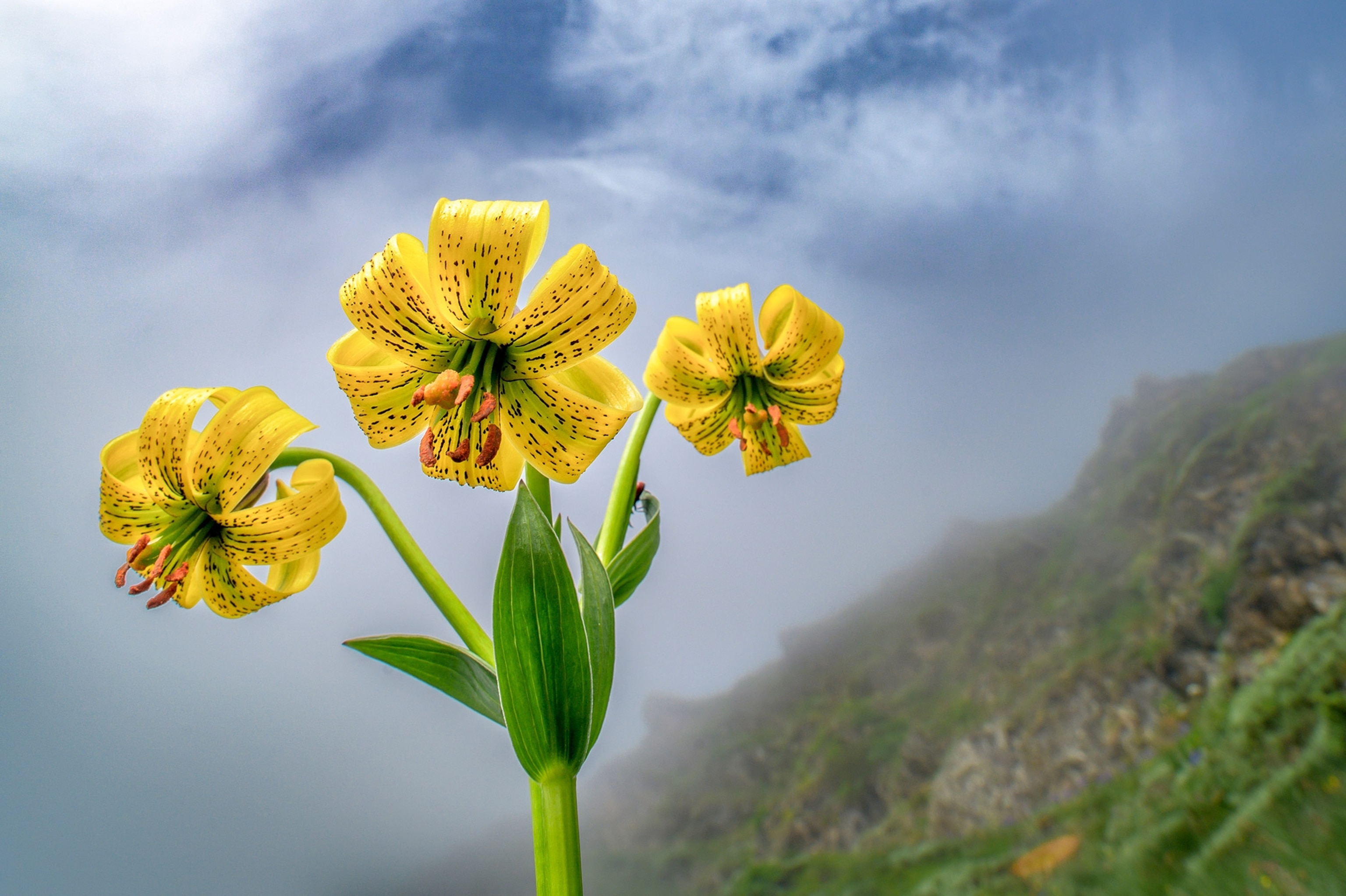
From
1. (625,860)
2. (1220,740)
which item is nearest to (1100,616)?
(1220,740)

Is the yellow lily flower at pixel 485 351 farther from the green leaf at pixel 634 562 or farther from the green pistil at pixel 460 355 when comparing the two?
the green leaf at pixel 634 562

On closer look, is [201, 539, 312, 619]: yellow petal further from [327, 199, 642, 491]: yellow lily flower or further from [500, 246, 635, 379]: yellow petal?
[500, 246, 635, 379]: yellow petal

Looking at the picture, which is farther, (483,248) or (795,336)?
(795,336)

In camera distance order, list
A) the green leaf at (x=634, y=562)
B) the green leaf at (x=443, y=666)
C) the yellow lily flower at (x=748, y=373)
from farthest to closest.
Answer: the yellow lily flower at (x=748, y=373) < the green leaf at (x=634, y=562) < the green leaf at (x=443, y=666)

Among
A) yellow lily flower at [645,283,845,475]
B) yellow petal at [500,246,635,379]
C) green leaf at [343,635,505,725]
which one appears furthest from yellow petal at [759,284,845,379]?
green leaf at [343,635,505,725]

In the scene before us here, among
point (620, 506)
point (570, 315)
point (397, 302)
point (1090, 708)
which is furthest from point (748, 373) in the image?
point (1090, 708)

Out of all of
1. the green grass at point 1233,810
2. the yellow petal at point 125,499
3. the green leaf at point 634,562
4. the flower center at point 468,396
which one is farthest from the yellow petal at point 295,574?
the green grass at point 1233,810

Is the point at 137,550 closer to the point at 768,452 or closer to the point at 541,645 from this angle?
the point at 541,645

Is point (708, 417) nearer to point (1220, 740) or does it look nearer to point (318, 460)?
point (318, 460)
